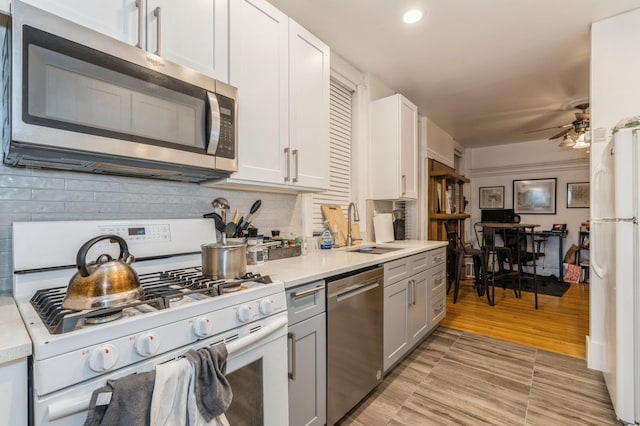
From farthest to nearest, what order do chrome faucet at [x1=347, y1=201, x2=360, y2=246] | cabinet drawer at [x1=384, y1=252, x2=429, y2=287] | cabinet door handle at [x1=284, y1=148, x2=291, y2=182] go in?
chrome faucet at [x1=347, y1=201, x2=360, y2=246] → cabinet drawer at [x1=384, y1=252, x2=429, y2=287] → cabinet door handle at [x1=284, y1=148, x2=291, y2=182]

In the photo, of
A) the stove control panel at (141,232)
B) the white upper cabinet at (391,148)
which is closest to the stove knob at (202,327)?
the stove control panel at (141,232)

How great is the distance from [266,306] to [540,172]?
6854mm

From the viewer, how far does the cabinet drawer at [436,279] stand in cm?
288

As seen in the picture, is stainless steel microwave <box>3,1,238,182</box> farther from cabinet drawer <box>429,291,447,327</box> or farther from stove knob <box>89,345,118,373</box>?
cabinet drawer <box>429,291,447,327</box>

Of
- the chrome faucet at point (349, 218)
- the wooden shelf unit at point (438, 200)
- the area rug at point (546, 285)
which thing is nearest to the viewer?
the chrome faucet at point (349, 218)

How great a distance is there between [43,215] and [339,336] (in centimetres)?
144

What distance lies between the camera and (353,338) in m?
1.74

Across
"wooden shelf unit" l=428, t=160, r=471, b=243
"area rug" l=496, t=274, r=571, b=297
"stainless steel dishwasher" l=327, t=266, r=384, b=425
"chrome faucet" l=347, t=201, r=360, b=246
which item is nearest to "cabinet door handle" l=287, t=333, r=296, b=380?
"stainless steel dishwasher" l=327, t=266, r=384, b=425

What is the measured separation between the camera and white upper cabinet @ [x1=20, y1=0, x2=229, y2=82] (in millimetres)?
1084

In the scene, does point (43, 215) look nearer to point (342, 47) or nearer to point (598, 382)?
point (342, 47)

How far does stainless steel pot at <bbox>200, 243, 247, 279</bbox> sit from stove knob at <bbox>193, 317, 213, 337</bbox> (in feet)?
1.09

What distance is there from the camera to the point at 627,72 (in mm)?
2240

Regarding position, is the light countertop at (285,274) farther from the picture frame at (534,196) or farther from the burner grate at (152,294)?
the picture frame at (534,196)

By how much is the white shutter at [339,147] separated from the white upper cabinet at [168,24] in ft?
4.83
